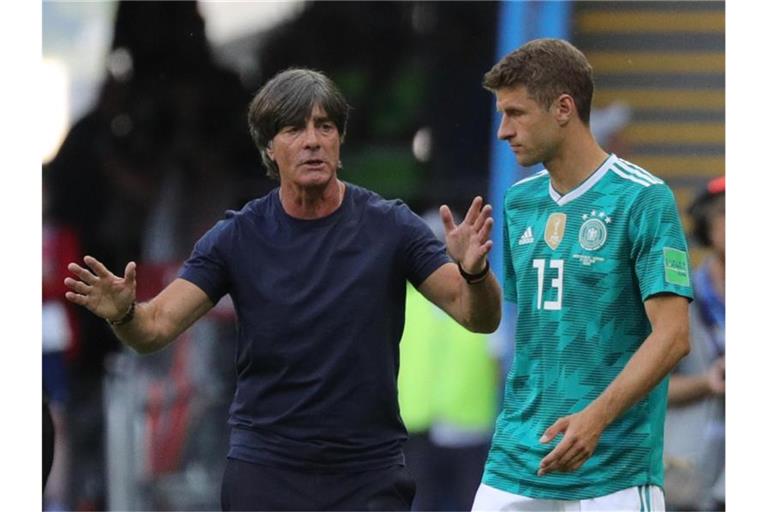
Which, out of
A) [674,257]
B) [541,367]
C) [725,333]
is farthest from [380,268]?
[725,333]

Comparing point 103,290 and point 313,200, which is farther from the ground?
point 313,200

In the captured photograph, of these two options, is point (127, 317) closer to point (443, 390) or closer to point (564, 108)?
point (564, 108)

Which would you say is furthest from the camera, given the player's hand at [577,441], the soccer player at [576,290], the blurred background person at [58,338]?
the blurred background person at [58,338]

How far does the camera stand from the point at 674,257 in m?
4.39

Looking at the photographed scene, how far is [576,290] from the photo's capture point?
456 centimetres

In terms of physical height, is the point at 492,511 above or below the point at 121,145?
below

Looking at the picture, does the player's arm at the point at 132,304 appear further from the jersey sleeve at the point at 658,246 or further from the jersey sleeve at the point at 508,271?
the jersey sleeve at the point at 658,246

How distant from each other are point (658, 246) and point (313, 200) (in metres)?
1.03

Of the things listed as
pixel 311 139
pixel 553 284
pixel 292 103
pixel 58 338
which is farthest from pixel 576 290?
pixel 58 338

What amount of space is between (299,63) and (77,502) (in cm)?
269

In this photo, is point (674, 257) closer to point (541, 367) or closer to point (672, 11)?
point (541, 367)

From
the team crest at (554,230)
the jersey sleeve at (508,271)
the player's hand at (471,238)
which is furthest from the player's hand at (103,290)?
→ the team crest at (554,230)

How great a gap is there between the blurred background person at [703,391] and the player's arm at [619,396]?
10.7ft

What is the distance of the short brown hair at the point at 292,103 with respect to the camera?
189 inches
